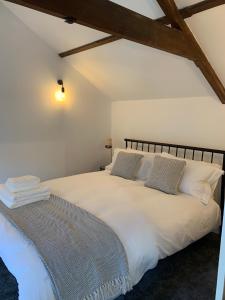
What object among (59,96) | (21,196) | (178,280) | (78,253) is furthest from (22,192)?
(59,96)

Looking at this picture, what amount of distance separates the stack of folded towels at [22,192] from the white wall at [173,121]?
1.98 m

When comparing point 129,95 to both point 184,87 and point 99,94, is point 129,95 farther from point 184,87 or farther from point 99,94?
point 184,87

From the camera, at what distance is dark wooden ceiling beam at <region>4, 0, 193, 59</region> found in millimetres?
1546

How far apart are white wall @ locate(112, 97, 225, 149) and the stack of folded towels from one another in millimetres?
1981

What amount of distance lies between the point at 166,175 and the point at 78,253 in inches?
59.5

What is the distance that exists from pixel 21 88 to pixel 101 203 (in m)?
2.08

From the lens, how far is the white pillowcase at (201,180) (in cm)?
271

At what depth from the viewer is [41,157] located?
3.78 metres

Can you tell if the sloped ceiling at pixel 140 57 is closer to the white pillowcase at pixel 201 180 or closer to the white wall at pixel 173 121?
the white wall at pixel 173 121

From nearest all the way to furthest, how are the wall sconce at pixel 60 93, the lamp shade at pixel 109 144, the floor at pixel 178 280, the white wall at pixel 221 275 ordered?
1. the white wall at pixel 221 275
2. the floor at pixel 178 280
3. the wall sconce at pixel 60 93
4. the lamp shade at pixel 109 144

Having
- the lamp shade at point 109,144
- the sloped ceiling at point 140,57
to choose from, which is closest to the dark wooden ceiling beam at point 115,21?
the sloped ceiling at point 140,57

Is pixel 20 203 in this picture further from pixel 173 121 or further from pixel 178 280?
pixel 173 121

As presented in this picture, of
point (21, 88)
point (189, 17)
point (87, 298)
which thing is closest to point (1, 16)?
point (21, 88)

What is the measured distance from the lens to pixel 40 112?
369 cm
